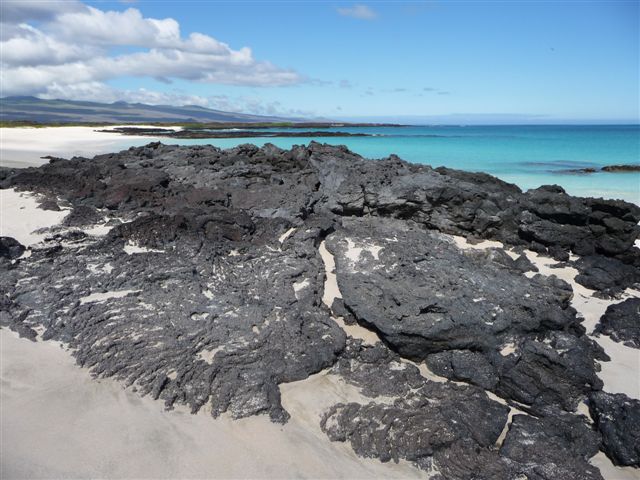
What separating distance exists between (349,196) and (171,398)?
6654 millimetres

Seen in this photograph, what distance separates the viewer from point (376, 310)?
6.21 meters

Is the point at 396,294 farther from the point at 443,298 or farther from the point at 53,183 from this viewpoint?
the point at 53,183

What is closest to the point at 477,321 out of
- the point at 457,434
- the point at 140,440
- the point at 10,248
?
the point at 457,434

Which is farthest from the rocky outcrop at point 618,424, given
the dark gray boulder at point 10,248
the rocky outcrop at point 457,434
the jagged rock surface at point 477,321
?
the dark gray boulder at point 10,248

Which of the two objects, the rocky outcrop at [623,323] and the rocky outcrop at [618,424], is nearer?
the rocky outcrop at [618,424]

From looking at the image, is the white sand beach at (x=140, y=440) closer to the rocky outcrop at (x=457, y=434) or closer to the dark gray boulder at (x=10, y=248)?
the rocky outcrop at (x=457, y=434)

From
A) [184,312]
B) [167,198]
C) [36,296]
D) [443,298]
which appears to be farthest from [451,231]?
[36,296]

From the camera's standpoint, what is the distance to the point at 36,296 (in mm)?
6613

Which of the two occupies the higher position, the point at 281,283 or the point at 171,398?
the point at 281,283

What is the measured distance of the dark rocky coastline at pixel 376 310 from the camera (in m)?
4.66

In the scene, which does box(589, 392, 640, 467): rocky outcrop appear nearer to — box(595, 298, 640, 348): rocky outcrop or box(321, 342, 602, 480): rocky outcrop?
box(321, 342, 602, 480): rocky outcrop

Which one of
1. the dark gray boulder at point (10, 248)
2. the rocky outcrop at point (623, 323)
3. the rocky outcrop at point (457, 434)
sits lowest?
the rocky outcrop at point (457, 434)

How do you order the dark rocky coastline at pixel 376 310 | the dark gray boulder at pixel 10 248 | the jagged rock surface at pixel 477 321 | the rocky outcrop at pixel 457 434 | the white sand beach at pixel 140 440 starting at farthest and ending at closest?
the dark gray boulder at pixel 10 248
the jagged rock surface at pixel 477 321
the dark rocky coastline at pixel 376 310
the rocky outcrop at pixel 457 434
the white sand beach at pixel 140 440

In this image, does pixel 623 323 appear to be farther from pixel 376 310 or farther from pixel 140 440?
pixel 140 440
